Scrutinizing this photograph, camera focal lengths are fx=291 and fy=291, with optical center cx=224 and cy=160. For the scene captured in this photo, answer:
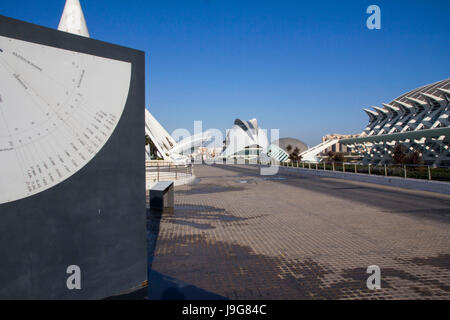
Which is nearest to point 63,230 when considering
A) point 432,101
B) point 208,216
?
point 208,216

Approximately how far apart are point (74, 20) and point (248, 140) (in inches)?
2741

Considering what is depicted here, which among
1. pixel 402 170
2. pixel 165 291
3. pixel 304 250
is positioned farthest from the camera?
pixel 402 170

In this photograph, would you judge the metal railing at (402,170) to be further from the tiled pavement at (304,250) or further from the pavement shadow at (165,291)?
the pavement shadow at (165,291)

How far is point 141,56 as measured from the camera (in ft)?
12.8

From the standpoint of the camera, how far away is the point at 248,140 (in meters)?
79.6

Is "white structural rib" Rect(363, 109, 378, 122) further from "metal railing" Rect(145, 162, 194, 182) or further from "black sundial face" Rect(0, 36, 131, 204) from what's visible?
"black sundial face" Rect(0, 36, 131, 204)

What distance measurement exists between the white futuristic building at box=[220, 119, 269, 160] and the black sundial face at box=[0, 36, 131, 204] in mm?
74059

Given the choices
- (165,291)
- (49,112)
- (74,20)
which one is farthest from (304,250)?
(74,20)

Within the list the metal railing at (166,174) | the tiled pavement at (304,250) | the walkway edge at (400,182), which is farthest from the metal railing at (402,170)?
the metal railing at (166,174)

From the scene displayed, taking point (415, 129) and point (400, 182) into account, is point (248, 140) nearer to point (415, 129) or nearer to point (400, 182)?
point (415, 129)

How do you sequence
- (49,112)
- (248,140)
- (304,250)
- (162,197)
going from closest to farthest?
(49,112)
(304,250)
(162,197)
(248,140)

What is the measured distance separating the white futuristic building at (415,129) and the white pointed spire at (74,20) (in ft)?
84.2

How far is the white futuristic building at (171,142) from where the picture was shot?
44.9 metres
